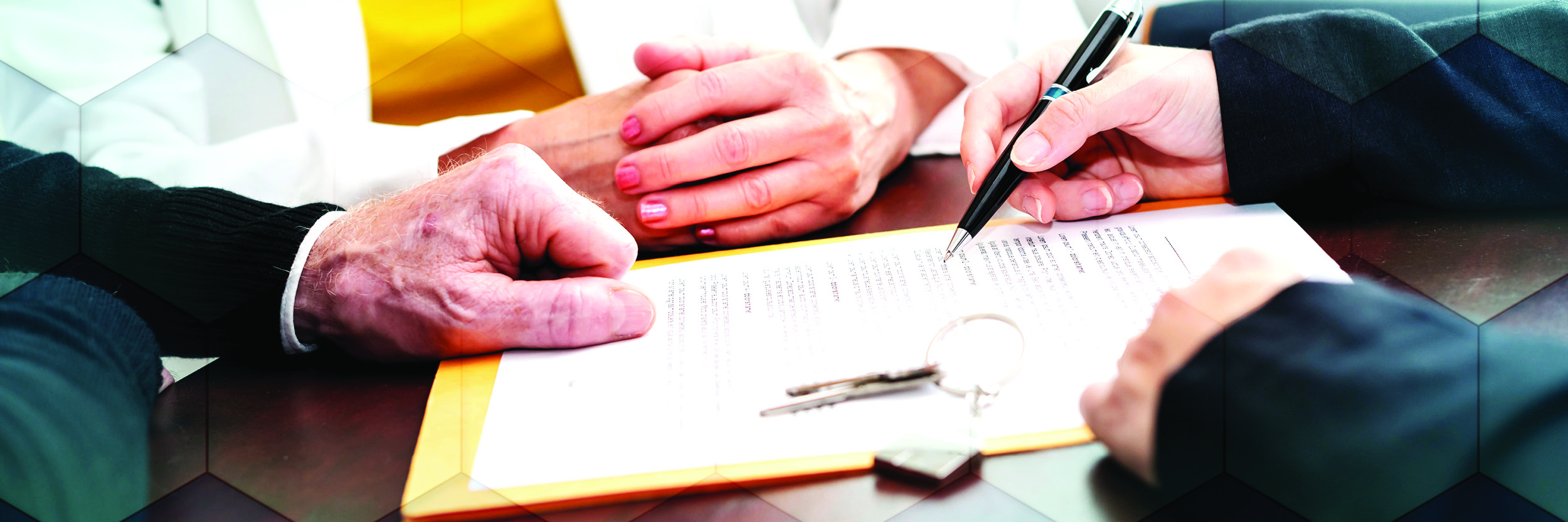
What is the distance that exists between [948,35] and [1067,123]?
31cm

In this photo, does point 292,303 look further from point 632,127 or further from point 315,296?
point 632,127

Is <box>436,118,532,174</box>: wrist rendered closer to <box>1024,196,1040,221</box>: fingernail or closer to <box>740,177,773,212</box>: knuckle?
<box>740,177,773,212</box>: knuckle

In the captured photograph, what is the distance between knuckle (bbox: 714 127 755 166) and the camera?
580 millimetres

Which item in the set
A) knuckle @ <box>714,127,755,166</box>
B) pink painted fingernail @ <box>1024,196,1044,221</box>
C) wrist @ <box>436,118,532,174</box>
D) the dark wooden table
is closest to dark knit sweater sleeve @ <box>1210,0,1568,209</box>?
the dark wooden table

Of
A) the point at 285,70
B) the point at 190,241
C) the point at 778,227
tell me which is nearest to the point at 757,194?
the point at 778,227

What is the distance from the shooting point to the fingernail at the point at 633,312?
42 centimetres

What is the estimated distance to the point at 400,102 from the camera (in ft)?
2.39

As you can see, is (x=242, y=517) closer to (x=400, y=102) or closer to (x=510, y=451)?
(x=510, y=451)

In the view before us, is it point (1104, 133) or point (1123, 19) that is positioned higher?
point (1123, 19)

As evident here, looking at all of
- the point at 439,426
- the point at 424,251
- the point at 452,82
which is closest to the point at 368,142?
the point at 452,82

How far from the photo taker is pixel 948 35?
757mm

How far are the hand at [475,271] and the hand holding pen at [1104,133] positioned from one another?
247 millimetres

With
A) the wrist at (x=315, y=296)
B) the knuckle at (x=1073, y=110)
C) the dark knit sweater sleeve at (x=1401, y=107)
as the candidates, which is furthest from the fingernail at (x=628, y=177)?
the dark knit sweater sleeve at (x=1401, y=107)

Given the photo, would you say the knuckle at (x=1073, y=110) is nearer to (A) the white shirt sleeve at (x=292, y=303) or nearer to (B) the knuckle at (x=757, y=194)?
(B) the knuckle at (x=757, y=194)
